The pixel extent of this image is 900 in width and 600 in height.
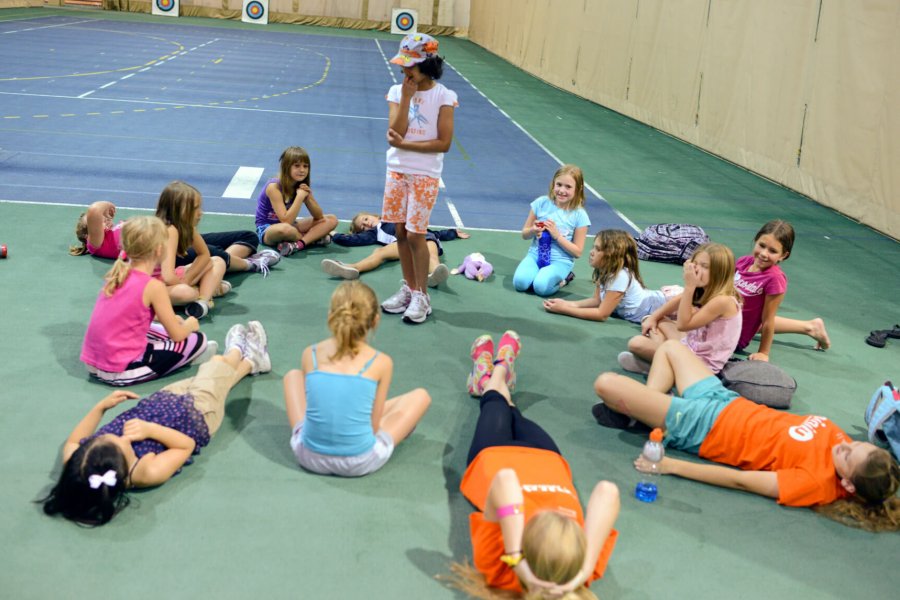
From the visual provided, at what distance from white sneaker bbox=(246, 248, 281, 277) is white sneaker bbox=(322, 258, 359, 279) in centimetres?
43

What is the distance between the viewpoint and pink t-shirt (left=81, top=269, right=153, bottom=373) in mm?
4340

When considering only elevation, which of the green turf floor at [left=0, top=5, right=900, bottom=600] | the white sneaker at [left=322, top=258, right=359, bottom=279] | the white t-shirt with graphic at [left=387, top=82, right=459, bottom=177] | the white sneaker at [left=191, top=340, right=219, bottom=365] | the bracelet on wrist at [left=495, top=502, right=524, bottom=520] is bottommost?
the green turf floor at [left=0, top=5, right=900, bottom=600]

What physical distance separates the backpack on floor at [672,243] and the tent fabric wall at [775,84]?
3.29 metres

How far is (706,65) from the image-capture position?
537 inches

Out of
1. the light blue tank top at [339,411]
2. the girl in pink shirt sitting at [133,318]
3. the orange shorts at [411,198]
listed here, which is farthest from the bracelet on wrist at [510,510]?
the orange shorts at [411,198]

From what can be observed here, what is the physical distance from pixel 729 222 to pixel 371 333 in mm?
6467

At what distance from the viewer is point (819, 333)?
592 cm

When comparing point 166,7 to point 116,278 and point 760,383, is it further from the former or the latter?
point 760,383

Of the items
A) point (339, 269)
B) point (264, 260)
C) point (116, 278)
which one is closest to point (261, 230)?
point (264, 260)

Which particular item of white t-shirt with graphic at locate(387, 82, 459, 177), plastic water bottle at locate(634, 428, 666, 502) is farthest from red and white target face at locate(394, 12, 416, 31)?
plastic water bottle at locate(634, 428, 666, 502)

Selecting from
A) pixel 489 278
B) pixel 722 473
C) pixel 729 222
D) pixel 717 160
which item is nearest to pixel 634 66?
pixel 717 160

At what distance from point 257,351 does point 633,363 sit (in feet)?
7.43

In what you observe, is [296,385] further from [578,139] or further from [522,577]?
[578,139]

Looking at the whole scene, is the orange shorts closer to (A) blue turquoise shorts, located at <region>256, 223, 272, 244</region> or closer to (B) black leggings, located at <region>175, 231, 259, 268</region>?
(B) black leggings, located at <region>175, 231, 259, 268</region>
